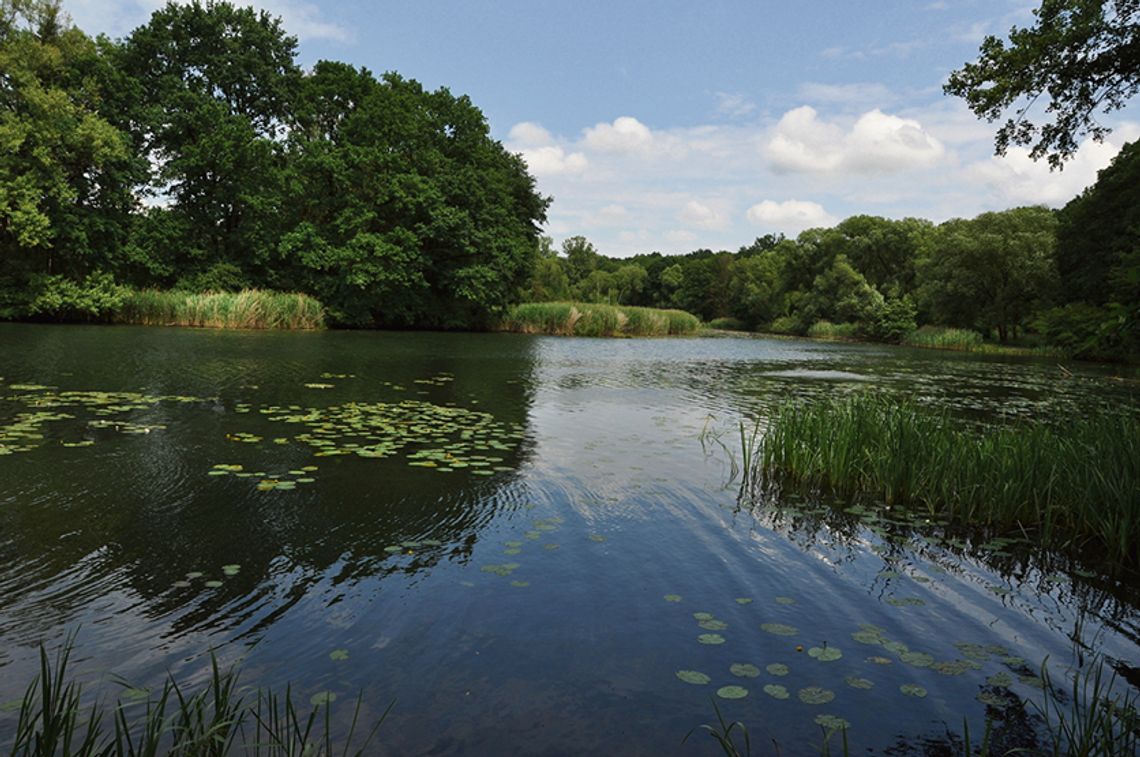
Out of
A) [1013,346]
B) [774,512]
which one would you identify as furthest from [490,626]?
[1013,346]

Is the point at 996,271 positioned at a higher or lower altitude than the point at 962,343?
higher

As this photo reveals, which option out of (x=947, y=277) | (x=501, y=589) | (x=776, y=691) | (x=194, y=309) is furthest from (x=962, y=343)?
(x=776, y=691)

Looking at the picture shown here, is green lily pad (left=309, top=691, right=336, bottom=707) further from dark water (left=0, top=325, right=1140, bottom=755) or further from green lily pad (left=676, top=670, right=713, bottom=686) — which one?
green lily pad (left=676, top=670, right=713, bottom=686)

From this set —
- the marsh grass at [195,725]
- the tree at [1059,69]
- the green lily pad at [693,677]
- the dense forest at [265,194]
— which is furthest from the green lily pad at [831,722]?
the dense forest at [265,194]

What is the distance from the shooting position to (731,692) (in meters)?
3.27

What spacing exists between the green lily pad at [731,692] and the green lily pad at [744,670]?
0.43 ft

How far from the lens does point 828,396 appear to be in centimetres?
1533

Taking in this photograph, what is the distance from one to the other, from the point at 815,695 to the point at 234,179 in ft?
139

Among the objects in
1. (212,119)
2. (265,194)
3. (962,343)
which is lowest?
(962,343)

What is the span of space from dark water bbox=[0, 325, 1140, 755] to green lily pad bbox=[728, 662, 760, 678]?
0.12ft

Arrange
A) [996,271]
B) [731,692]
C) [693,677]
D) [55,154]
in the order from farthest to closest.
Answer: [996,271] < [55,154] < [693,677] < [731,692]

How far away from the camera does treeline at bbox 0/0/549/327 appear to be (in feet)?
101

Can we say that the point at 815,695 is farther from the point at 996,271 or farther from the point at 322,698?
the point at 996,271

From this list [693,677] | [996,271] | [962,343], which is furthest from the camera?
[996,271]
